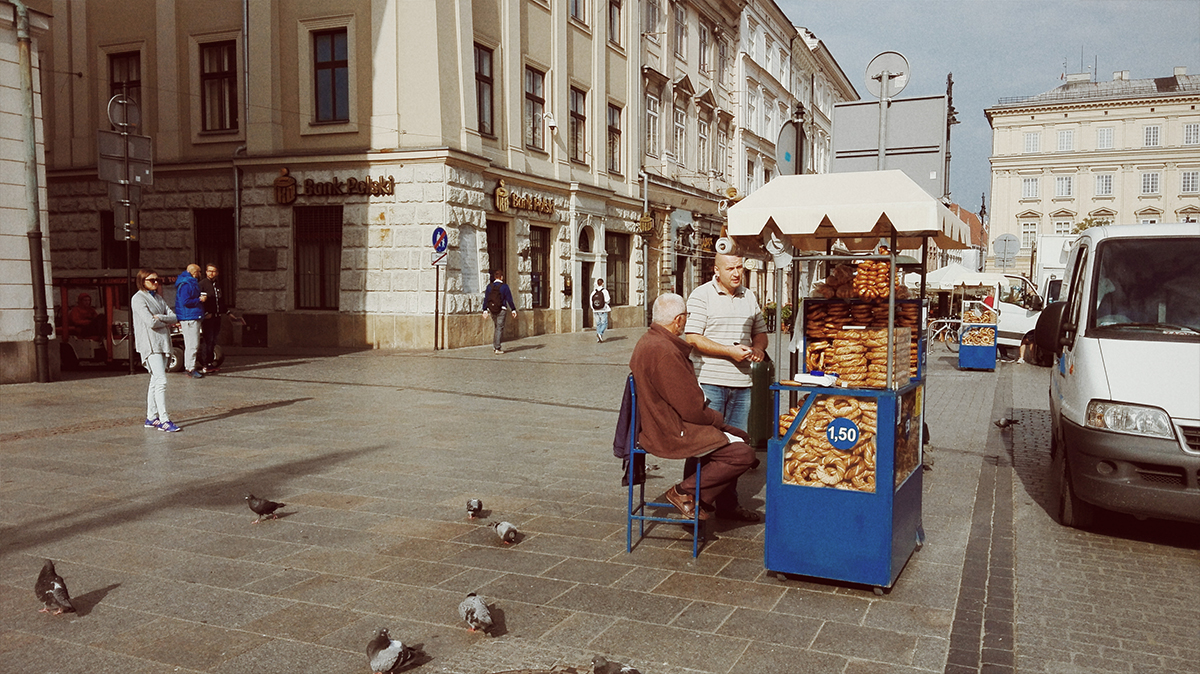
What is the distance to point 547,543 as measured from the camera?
5574 mm

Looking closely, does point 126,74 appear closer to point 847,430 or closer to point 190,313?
point 190,313

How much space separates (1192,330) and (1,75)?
15.3m

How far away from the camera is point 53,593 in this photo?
4.29m

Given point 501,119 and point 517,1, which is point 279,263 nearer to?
point 501,119

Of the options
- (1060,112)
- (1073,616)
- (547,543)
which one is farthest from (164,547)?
(1060,112)

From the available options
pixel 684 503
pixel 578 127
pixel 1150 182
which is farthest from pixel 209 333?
pixel 1150 182

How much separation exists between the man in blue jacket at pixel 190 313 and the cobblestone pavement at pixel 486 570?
507 centimetres

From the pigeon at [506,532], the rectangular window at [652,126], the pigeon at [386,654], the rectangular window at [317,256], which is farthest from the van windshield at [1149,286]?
the rectangular window at [652,126]

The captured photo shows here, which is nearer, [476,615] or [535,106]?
[476,615]

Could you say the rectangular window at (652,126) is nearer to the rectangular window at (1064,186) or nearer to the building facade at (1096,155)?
the building facade at (1096,155)

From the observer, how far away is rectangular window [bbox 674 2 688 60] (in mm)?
33875

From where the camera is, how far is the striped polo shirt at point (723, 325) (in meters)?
6.41

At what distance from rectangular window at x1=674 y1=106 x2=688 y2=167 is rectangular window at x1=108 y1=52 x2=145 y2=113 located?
18476 mm

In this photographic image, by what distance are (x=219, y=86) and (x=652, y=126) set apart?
1491 cm
